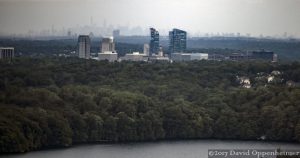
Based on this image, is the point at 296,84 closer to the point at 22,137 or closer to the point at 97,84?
the point at 97,84

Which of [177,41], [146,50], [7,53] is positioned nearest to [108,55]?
[146,50]

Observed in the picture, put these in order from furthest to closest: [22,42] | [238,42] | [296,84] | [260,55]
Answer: [238,42]
[260,55]
[22,42]
[296,84]

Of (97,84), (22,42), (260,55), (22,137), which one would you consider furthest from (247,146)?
(260,55)

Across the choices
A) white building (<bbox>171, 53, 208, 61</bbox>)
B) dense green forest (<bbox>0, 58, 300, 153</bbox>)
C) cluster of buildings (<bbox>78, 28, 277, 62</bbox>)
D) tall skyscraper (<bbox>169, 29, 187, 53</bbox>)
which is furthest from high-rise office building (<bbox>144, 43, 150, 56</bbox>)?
dense green forest (<bbox>0, 58, 300, 153</bbox>)

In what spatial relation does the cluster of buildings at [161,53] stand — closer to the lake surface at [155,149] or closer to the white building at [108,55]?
the white building at [108,55]

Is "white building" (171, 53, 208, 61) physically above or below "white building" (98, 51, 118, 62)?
below

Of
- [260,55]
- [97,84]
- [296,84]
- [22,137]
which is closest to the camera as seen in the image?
[22,137]

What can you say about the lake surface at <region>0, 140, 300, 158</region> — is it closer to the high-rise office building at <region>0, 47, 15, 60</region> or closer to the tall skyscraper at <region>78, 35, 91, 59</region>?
the high-rise office building at <region>0, 47, 15, 60</region>

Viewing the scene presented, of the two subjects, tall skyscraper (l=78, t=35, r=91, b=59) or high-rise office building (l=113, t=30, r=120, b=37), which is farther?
high-rise office building (l=113, t=30, r=120, b=37)
